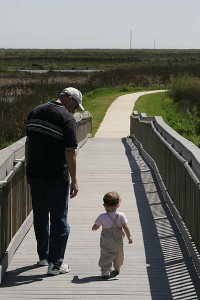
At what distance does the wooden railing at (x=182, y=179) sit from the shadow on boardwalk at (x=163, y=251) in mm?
124

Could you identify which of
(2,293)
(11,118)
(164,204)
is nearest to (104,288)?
(2,293)

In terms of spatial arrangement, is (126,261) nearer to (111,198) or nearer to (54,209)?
(111,198)

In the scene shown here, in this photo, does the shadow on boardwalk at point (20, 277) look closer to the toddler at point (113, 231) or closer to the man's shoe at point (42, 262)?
the man's shoe at point (42, 262)

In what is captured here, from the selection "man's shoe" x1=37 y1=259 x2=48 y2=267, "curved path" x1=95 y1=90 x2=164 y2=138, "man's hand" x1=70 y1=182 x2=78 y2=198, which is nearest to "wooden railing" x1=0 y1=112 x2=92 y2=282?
"man's shoe" x1=37 y1=259 x2=48 y2=267

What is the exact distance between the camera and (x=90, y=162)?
20000mm

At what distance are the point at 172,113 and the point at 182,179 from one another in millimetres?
30422

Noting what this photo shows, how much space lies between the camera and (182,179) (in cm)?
1083

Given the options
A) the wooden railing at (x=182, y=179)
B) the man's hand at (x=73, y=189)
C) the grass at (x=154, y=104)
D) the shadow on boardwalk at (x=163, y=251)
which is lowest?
the grass at (x=154, y=104)

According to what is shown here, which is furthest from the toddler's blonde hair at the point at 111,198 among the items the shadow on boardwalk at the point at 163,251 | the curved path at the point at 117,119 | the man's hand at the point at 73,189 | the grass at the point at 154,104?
the grass at the point at 154,104

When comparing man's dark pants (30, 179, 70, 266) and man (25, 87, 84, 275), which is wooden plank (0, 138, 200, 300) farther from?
man (25, 87, 84, 275)

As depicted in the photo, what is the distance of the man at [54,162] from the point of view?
27.4 ft

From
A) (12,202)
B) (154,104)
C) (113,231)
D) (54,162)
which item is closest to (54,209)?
(54,162)

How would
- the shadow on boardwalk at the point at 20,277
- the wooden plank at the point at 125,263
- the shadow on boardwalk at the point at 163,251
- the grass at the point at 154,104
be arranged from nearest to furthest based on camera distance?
1. the wooden plank at the point at 125,263
2. the shadow on boardwalk at the point at 163,251
3. the shadow on boardwalk at the point at 20,277
4. the grass at the point at 154,104

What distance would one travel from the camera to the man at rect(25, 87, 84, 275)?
8352mm
